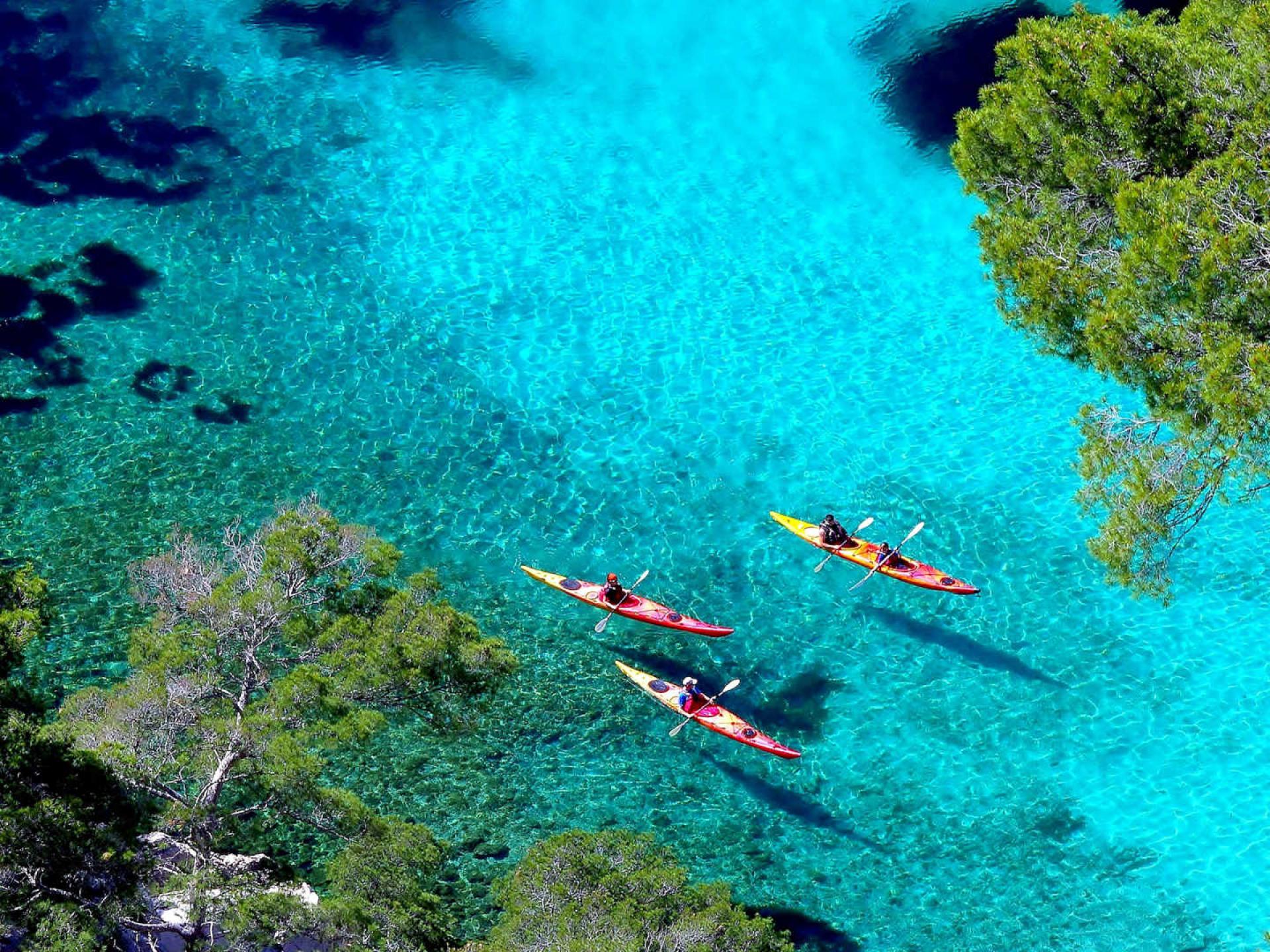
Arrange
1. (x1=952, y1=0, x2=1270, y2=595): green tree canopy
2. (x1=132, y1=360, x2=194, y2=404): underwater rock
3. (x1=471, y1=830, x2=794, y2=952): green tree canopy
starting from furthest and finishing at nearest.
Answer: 1. (x1=132, y1=360, x2=194, y2=404): underwater rock
2. (x1=952, y1=0, x2=1270, y2=595): green tree canopy
3. (x1=471, y1=830, x2=794, y2=952): green tree canopy

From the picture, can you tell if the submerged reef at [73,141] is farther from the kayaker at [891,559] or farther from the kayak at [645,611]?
the kayaker at [891,559]

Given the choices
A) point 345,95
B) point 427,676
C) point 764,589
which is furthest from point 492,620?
point 345,95

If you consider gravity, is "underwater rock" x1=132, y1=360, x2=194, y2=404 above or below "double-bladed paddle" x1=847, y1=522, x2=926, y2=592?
below

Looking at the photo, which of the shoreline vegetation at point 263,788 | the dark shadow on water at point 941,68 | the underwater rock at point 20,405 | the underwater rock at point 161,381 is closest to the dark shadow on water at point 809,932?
the shoreline vegetation at point 263,788

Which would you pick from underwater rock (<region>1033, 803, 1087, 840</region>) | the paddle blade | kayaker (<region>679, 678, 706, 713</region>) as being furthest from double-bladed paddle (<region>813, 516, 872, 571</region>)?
underwater rock (<region>1033, 803, 1087, 840</region>)

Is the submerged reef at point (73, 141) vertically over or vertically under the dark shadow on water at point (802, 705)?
under

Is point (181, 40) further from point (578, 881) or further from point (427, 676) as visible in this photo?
point (578, 881)

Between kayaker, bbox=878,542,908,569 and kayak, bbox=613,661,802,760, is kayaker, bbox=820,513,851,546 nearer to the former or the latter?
kayaker, bbox=878,542,908,569
